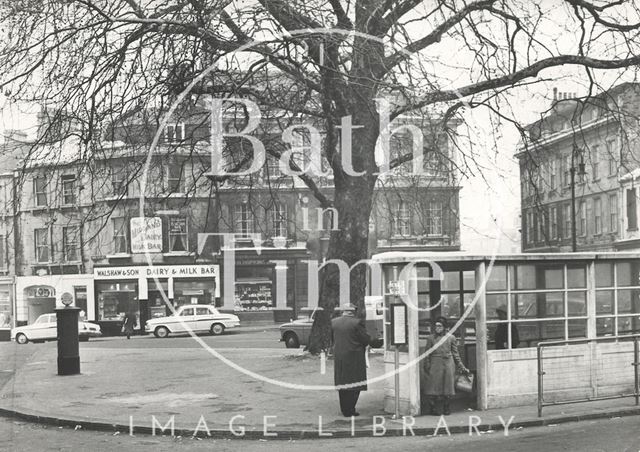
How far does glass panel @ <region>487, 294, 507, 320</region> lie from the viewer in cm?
1316

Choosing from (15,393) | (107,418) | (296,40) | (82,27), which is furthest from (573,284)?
(15,393)

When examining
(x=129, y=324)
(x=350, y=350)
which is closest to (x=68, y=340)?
(x=350, y=350)

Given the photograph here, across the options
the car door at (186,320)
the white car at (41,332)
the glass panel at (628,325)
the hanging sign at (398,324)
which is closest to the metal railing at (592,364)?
the glass panel at (628,325)

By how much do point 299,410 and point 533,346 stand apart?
3.96m

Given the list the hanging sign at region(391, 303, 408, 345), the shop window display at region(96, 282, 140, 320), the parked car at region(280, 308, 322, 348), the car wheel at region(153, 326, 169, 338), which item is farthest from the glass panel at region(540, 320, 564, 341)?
the shop window display at region(96, 282, 140, 320)

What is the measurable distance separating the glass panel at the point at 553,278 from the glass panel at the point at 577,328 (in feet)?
2.32

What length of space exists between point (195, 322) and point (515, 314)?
29914mm

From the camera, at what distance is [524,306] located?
44.5 ft

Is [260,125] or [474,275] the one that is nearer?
[474,275]

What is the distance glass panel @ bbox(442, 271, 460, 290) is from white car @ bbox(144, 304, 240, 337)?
29038mm

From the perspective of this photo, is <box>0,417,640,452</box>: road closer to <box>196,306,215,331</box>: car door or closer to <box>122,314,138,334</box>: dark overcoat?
<box>196,306,215,331</box>: car door

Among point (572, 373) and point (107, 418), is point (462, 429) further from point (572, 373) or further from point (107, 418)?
point (107, 418)

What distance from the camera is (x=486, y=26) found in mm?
18156

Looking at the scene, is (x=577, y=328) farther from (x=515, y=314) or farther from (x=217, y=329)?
(x=217, y=329)
